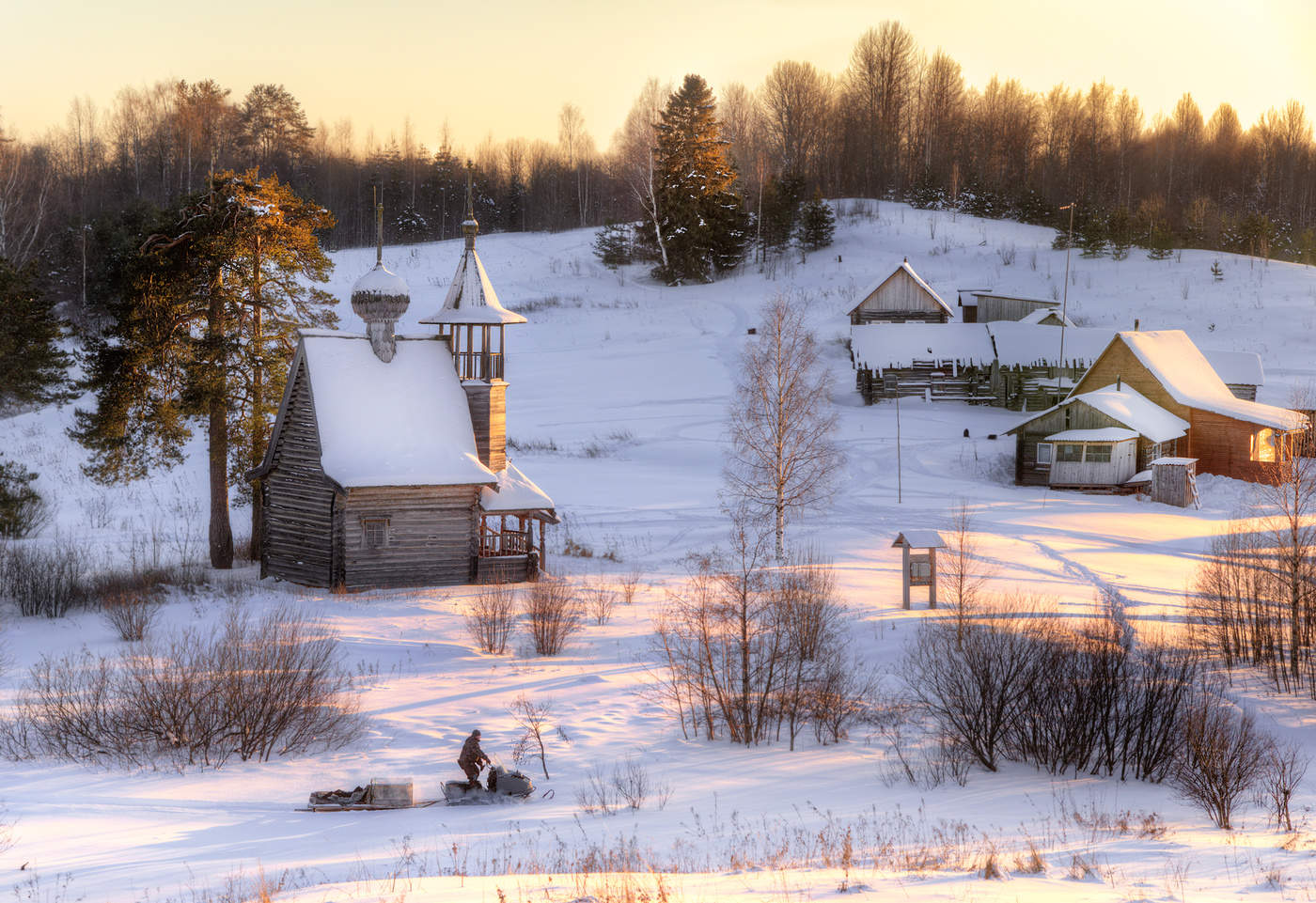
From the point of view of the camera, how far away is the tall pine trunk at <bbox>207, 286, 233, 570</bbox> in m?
25.1

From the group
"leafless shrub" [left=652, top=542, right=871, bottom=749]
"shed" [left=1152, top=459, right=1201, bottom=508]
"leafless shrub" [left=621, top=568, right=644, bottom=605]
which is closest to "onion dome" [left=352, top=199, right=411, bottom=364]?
"leafless shrub" [left=621, top=568, right=644, bottom=605]

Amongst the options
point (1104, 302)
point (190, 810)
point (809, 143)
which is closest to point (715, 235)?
point (1104, 302)

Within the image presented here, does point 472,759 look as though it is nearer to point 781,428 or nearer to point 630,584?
point 630,584

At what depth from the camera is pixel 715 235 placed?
68000 mm

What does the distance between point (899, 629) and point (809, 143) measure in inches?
3372

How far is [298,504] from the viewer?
24766 millimetres

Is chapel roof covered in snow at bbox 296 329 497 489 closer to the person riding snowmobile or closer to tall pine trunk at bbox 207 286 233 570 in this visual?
tall pine trunk at bbox 207 286 233 570

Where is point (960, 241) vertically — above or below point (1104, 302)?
above

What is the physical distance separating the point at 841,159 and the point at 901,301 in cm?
4767

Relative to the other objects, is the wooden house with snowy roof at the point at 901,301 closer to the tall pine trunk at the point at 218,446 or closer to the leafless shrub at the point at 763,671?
the tall pine trunk at the point at 218,446

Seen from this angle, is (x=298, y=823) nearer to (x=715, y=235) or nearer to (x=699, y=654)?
(x=699, y=654)

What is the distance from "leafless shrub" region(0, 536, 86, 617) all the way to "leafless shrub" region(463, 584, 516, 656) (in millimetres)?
8796

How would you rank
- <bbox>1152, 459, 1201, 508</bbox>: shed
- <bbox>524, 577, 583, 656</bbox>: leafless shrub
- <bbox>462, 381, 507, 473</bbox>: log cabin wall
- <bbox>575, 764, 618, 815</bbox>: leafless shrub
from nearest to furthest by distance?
1. <bbox>575, 764, 618, 815</bbox>: leafless shrub
2. <bbox>524, 577, 583, 656</bbox>: leafless shrub
3. <bbox>462, 381, 507, 473</bbox>: log cabin wall
4. <bbox>1152, 459, 1201, 508</bbox>: shed

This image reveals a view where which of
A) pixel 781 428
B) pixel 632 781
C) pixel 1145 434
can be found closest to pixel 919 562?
pixel 781 428
